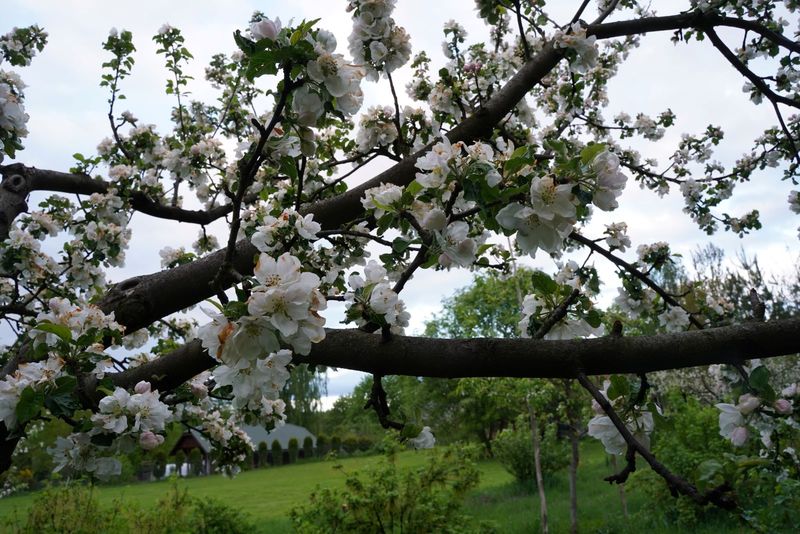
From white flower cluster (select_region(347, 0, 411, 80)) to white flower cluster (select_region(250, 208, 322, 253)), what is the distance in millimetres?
869

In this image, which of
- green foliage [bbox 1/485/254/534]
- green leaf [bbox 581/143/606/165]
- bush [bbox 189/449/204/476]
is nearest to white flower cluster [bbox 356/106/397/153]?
green leaf [bbox 581/143/606/165]

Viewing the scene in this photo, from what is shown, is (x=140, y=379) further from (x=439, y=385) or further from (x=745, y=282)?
(x=439, y=385)

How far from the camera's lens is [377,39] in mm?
2066

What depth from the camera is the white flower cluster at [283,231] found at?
1456 mm

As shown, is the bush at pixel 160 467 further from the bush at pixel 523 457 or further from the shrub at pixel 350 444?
the bush at pixel 523 457

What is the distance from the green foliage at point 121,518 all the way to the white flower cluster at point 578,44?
5638 mm

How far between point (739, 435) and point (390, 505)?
3779 millimetres

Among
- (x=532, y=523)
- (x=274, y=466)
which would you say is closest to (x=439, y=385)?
(x=274, y=466)

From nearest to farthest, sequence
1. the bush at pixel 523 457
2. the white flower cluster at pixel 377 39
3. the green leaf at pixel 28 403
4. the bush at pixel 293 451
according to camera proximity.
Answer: the green leaf at pixel 28 403, the white flower cluster at pixel 377 39, the bush at pixel 523 457, the bush at pixel 293 451

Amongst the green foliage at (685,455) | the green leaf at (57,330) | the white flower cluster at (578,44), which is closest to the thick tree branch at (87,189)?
the white flower cluster at (578,44)

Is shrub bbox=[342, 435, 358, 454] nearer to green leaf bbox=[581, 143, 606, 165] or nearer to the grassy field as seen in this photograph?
the grassy field

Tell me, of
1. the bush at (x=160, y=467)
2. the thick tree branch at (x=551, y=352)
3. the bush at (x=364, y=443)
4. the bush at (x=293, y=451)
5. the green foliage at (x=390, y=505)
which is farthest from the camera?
the bush at (x=364, y=443)

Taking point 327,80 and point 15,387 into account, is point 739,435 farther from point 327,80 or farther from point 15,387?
point 15,387

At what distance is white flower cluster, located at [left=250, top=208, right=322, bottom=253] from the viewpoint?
146 centimetres
